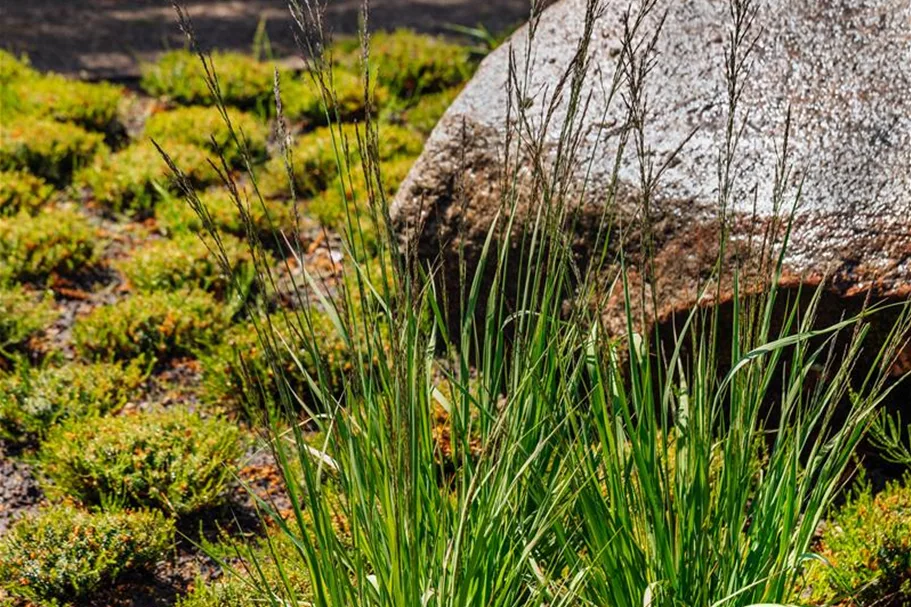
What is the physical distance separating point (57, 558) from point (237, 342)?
49.7 inches

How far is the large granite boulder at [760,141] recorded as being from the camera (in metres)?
3.42

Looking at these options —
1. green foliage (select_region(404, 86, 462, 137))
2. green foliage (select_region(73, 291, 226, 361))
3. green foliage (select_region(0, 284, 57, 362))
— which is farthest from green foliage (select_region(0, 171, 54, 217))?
green foliage (select_region(404, 86, 462, 137))

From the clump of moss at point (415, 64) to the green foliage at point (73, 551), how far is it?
3.91 m

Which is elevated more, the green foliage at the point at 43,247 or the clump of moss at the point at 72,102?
the clump of moss at the point at 72,102

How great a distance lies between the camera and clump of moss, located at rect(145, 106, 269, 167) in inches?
236

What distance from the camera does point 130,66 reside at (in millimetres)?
7172

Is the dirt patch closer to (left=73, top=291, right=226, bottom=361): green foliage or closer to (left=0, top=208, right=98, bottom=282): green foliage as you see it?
(left=0, top=208, right=98, bottom=282): green foliage

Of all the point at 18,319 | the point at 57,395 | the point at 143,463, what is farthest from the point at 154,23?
the point at 143,463

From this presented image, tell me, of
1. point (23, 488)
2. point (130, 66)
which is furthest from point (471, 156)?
point (130, 66)

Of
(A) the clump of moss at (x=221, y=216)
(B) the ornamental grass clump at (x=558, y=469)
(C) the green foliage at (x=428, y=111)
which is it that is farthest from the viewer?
(C) the green foliage at (x=428, y=111)

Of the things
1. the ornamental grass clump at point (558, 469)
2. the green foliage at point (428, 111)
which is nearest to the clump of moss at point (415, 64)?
the green foliage at point (428, 111)

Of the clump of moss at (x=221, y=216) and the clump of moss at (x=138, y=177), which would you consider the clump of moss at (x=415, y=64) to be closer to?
the clump of moss at (x=138, y=177)

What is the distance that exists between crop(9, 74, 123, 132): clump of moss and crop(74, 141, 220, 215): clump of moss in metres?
0.48

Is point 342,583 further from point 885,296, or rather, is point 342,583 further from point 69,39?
point 69,39
